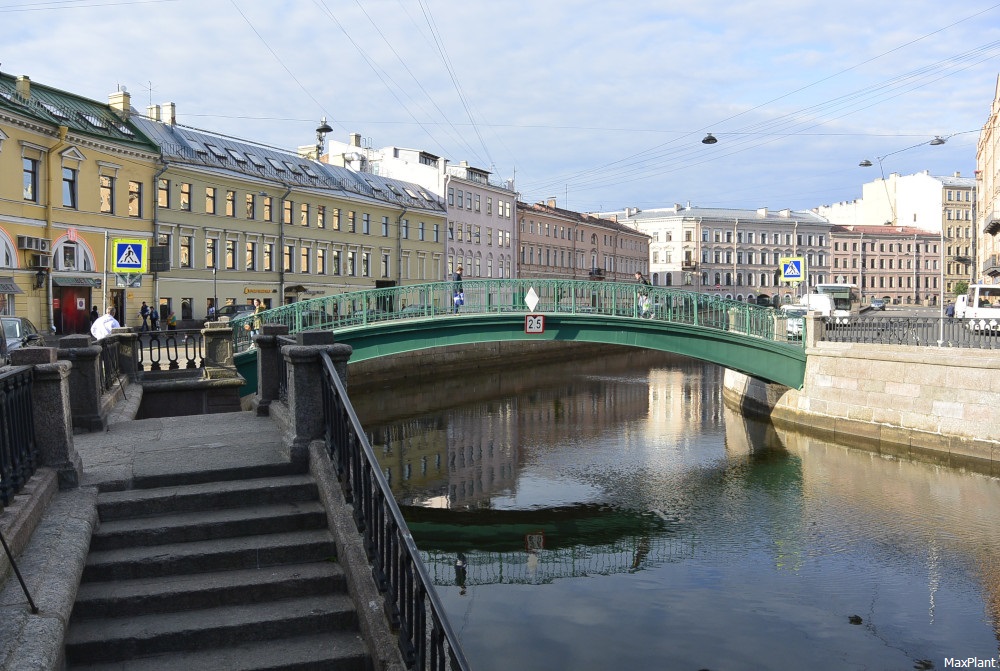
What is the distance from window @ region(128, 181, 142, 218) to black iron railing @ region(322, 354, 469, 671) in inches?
1210

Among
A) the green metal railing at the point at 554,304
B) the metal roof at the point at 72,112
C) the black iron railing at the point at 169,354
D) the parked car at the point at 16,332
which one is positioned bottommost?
the black iron railing at the point at 169,354

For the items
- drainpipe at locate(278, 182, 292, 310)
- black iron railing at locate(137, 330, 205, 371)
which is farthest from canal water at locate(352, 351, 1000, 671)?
drainpipe at locate(278, 182, 292, 310)

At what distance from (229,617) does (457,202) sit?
5438 cm

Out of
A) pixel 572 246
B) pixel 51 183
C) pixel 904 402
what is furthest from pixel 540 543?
pixel 572 246

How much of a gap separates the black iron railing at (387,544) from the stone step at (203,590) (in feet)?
1.35

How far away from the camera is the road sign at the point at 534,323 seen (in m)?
20.6

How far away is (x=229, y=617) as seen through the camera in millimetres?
4910

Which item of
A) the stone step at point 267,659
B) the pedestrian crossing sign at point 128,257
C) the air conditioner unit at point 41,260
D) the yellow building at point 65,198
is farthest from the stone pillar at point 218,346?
the air conditioner unit at point 41,260

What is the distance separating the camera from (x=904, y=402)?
1892 cm

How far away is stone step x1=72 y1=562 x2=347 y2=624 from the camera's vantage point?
4887 millimetres

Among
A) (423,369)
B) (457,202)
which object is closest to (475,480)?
(423,369)

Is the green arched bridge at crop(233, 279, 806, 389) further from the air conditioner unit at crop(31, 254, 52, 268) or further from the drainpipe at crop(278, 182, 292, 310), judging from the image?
the drainpipe at crop(278, 182, 292, 310)

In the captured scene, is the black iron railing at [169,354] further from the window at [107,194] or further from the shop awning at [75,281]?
the window at [107,194]

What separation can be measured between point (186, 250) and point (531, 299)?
70.7 ft
